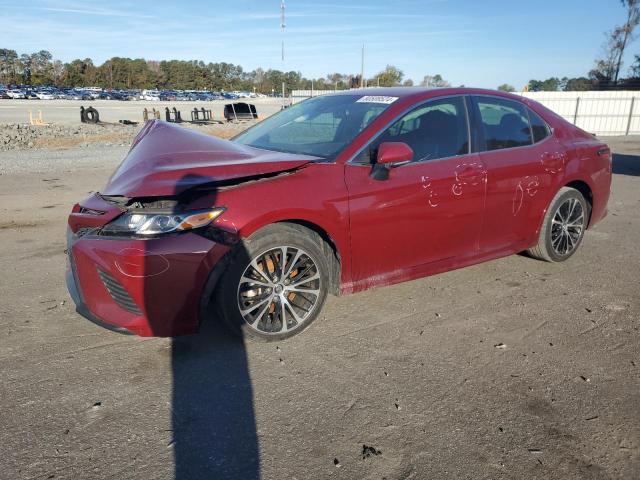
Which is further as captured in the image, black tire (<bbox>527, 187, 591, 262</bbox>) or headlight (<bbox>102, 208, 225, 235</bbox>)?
black tire (<bbox>527, 187, 591, 262</bbox>)

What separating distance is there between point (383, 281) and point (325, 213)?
0.78 m

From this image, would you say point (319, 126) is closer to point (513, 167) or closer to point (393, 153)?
point (393, 153)

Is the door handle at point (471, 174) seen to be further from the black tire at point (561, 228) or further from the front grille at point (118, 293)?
the front grille at point (118, 293)

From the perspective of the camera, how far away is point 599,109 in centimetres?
2258

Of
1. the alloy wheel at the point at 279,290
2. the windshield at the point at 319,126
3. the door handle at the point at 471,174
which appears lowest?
the alloy wheel at the point at 279,290

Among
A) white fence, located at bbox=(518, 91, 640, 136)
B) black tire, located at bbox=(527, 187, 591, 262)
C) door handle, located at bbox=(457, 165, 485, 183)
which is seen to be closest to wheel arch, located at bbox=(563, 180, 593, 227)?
black tire, located at bbox=(527, 187, 591, 262)

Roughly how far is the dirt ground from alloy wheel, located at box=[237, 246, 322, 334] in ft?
0.60

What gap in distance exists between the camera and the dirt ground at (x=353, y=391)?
238 cm

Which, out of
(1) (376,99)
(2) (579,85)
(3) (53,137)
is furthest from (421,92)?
(2) (579,85)

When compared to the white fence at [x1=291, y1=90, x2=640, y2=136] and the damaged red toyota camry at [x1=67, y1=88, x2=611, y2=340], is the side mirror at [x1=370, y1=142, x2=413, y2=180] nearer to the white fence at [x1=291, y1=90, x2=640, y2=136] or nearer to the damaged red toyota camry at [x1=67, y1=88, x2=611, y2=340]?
the damaged red toyota camry at [x1=67, y1=88, x2=611, y2=340]

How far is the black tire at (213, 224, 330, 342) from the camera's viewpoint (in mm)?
3256

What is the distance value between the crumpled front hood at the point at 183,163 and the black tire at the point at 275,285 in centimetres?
43

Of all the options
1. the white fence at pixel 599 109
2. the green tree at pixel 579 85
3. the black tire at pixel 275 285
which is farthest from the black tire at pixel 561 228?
the green tree at pixel 579 85

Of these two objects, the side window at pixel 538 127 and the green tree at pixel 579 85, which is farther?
the green tree at pixel 579 85
